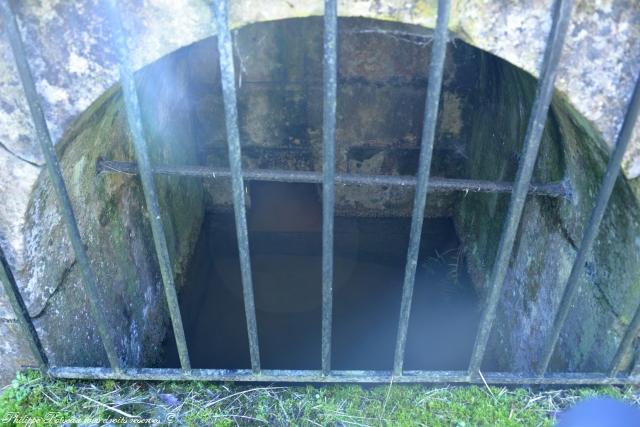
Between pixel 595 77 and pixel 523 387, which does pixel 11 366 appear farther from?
pixel 595 77

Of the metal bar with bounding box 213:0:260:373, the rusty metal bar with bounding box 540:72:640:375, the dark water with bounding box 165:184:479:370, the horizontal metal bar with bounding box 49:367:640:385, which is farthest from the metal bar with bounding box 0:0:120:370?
the dark water with bounding box 165:184:479:370

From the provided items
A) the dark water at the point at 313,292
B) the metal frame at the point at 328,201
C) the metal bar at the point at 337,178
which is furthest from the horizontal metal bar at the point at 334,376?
the dark water at the point at 313,292

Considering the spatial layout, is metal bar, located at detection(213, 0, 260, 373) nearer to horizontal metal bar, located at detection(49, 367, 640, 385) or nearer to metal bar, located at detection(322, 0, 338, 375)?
horizontal metal bar, located at detection(49, 367, 640, 385)

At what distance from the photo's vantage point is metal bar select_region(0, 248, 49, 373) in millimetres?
1829

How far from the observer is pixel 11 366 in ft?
7.18

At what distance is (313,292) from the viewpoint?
4574 millimetres

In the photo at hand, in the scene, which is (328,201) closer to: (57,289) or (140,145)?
(140,145)

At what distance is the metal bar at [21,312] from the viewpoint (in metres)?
1.83

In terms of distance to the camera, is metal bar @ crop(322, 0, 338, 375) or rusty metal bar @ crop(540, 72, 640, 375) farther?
rusty metal bar @ crop(540, 72, 640, 375)

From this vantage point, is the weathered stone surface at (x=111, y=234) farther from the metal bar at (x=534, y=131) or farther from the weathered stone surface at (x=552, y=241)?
the weathered stone surface at (x=552, y=241)

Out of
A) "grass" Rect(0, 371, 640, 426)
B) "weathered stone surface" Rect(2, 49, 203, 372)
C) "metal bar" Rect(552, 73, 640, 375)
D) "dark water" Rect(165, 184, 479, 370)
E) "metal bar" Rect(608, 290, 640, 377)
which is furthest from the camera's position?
"dark water" Rect(165, 184, 479, 370)

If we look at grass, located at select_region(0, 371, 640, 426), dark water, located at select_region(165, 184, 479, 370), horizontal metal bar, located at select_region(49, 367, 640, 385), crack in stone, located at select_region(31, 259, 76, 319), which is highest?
crack in stone, located at select_region(31, 259, 76, 319)

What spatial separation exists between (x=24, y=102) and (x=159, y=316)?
236 centimetres

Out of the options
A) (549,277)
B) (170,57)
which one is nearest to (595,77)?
(549,277)
